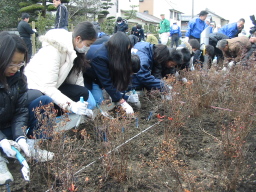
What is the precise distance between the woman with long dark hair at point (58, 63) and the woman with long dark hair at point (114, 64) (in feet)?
0.74

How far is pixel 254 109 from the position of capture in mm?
3562

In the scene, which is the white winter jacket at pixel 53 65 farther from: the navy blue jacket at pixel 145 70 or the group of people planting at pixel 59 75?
the navy blue jacket at pixel 145 70

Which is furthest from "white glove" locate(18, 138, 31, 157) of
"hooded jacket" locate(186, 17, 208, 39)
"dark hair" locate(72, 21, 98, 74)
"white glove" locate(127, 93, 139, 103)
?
"hooded jacket" locate(186, 17, 208, 39)

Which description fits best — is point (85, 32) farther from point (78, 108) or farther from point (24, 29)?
point (24, 29)

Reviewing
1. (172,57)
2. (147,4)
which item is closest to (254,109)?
(172,57)

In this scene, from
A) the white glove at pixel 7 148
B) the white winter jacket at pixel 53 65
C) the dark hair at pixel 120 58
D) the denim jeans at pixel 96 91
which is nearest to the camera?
the white glove at pixel 7 148

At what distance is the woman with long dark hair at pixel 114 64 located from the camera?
3.28m

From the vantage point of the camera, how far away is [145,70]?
13.5 ft

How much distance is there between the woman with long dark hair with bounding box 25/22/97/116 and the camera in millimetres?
2820

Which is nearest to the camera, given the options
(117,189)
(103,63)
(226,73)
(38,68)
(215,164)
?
(117,189)

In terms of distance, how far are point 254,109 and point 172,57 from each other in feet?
4.58

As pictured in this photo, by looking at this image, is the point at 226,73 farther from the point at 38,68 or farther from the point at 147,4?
the point at 147,4

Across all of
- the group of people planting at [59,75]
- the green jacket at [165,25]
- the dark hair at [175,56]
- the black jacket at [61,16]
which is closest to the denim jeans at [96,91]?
the group of people planting at [59,75]

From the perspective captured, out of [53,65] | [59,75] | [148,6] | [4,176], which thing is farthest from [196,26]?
[148,6]
